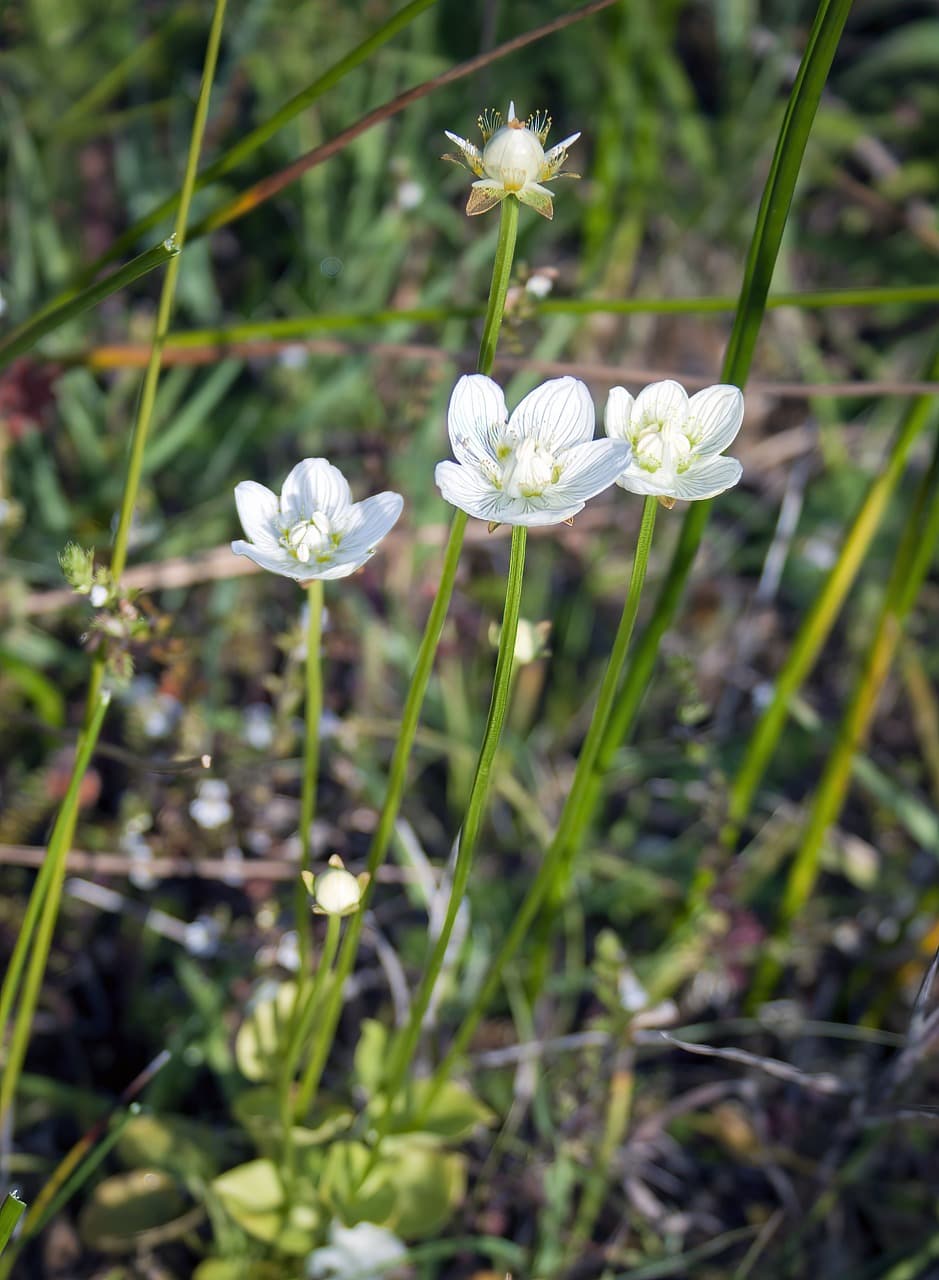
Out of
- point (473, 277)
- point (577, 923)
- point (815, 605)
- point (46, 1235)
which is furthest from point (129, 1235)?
point (473, 277)

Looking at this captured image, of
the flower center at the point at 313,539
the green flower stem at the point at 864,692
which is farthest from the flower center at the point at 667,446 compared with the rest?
the green flower stem at the point at 864,692

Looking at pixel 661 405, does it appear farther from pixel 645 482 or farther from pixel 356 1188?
pixel 356 1188

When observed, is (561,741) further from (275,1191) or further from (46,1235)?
(46,1235)

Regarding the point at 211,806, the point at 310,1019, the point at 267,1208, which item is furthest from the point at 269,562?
the point at 267,1208

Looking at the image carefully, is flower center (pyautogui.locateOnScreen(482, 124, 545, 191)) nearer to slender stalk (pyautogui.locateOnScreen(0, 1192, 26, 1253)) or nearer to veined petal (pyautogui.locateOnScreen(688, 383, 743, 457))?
veined petal (pyautogui.locateOnScreen(688, 383, 743, 457))

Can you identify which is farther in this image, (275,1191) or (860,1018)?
(860,1018)

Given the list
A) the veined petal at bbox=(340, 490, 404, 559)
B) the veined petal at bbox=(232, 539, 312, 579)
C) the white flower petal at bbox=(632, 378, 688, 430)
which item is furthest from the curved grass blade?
the veined petal at bbox=(232, 539, 312, 579)
